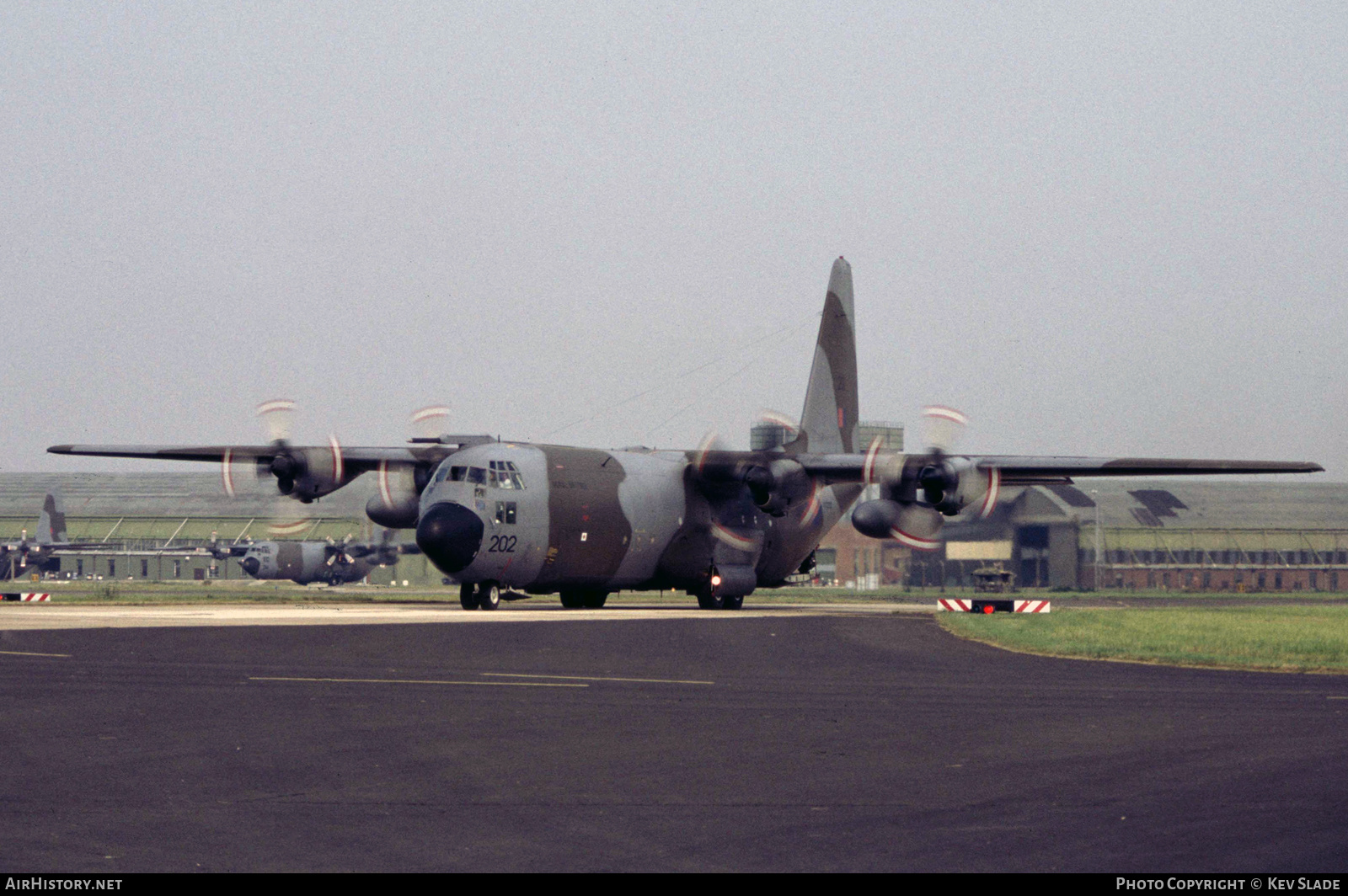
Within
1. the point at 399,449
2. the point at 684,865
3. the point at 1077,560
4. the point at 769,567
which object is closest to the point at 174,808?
the point at 684,865

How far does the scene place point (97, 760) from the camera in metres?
12.6

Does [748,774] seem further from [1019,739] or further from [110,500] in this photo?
[110,500]

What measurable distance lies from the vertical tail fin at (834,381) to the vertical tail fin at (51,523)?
2585 inches

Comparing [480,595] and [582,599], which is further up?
[480,595]

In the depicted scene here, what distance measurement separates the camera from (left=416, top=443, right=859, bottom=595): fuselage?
41.5 metres

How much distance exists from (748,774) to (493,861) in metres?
3.86

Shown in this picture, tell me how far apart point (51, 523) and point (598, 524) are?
70.4 m

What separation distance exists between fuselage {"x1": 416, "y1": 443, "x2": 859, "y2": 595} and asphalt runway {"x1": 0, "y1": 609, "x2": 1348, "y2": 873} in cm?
1788

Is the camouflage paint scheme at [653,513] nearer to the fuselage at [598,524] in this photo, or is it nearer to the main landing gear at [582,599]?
the fuselage at [598,524]

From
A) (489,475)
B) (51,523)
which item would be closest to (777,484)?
(489,475)

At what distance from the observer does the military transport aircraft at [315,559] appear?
90.9m

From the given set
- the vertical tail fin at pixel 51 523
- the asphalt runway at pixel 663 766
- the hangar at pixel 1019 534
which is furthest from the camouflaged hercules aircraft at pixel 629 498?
the vertical tail fin at pixel 51 523

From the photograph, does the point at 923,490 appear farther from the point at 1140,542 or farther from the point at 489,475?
the point at 1140,542

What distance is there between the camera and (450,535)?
40188 mm
